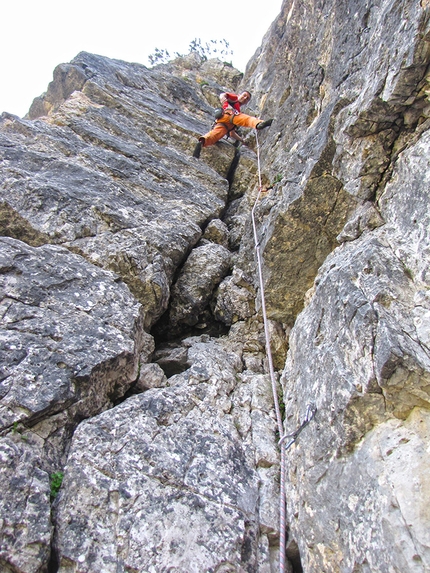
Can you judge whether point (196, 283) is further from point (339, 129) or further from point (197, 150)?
point (197, 150)

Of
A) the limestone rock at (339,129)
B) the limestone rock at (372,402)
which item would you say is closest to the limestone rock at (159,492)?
the limestone rock at (372,402)

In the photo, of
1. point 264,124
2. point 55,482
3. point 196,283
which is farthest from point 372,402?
point 264,124

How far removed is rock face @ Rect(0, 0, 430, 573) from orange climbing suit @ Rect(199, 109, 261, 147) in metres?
4.06

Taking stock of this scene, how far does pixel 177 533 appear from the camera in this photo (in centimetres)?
381

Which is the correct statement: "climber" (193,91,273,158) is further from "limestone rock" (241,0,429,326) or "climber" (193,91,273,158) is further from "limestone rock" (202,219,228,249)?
"limestone rock" (202,219,228,249)

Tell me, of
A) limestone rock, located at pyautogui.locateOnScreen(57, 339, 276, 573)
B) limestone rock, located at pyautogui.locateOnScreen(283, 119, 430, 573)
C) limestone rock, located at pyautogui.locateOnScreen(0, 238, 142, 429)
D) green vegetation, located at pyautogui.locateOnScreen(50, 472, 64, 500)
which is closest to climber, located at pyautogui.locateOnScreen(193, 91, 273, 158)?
limestone rock, located at pyautogui.locateOnScreen(0, 238, 142, 429)

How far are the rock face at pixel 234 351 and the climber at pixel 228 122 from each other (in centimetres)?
391

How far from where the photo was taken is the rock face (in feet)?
11.6

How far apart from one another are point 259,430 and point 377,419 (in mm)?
2149

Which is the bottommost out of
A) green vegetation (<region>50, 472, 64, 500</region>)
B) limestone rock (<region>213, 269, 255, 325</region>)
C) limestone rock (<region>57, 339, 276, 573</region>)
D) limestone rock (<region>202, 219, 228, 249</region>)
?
green vegetation (<region>50, 472, 64, 500</region>)

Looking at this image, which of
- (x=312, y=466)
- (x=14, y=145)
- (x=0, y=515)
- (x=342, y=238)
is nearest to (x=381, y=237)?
(x=342, y=238)

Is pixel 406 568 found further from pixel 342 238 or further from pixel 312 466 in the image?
pixel 342 238

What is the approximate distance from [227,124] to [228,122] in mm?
84

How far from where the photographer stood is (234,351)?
7.30 meters
